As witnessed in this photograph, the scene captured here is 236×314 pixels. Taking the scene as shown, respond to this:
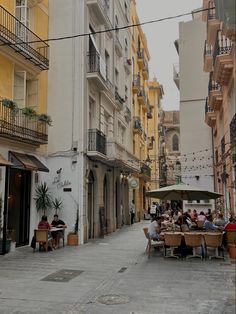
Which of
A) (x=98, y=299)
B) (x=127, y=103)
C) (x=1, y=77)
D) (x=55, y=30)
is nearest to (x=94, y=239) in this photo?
(x=1, y=77)

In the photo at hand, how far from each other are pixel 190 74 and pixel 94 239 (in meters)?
17.6

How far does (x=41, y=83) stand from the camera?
18.0 metres

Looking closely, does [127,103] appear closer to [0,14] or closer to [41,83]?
[41,83]

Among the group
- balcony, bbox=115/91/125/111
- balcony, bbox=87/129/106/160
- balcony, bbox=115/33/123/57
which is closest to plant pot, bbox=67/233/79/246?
balcony, bbox=87/129/106/160

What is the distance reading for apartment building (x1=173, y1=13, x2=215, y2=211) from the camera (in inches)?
1184

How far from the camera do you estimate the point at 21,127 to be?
1485 cm

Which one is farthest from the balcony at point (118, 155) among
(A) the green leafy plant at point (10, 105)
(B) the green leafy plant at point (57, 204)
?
(A) the green leafy plant at point (10, 105)

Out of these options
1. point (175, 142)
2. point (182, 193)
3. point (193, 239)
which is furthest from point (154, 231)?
point (175, 142)

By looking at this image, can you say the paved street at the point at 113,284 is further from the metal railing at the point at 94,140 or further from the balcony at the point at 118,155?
the balcony at the point at 118,155

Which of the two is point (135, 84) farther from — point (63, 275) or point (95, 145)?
point (63, 275)

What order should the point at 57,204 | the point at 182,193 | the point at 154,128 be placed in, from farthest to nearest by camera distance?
1. the point at 154,128
2. the point at 57,204
3. the point at 182,193

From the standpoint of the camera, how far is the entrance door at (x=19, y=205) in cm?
1548

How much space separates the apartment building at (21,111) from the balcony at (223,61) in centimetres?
727

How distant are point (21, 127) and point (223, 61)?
8562 millimetres
